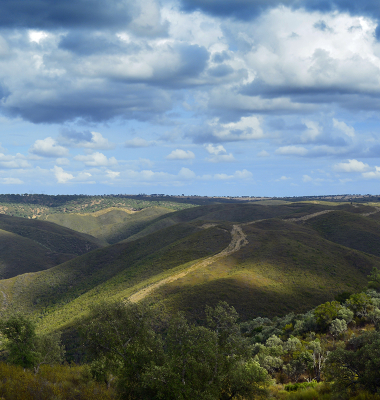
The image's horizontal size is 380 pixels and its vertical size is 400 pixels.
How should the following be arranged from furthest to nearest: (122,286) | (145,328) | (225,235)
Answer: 1. (225,235)
2. (122,286)
3. (145,328)

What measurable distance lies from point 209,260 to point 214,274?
12798 millimetres

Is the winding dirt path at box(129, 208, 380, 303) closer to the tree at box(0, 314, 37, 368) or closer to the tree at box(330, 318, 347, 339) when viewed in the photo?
the tree at box(0, 314, 37, 368)

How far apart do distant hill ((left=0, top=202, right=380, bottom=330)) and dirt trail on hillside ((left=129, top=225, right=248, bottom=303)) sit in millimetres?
317

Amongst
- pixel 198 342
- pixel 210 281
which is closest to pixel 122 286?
pixel 210 281

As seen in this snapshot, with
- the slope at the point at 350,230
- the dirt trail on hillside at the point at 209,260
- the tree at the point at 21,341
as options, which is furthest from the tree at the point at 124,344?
the slope at the point at 350,230

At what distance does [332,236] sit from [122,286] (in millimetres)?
94286

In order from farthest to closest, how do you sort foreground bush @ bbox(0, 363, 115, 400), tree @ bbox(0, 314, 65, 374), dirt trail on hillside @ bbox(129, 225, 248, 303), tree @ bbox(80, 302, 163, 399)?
dirt trail on hillside @ bbox(129, 225, 248, 303)
tree @ bbox(0, 314, 65, 374)
tree @ bbox(80, 302, 163, 399)
foreground bush @ bbox(0, 363, 115, 400)

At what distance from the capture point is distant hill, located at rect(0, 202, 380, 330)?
66.6m

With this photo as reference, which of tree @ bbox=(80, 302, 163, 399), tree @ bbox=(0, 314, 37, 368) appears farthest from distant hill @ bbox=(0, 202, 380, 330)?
tree @ bbox=(80, 302, 163, 399)

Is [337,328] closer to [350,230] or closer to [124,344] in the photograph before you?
[124,344]

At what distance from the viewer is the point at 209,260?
90.9 meters

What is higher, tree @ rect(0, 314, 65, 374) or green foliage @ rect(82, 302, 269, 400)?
green foliage @ rect(82, 302, 269, 400)

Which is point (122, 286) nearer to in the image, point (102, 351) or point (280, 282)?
point (280, 282)

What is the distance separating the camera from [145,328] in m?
23.3
